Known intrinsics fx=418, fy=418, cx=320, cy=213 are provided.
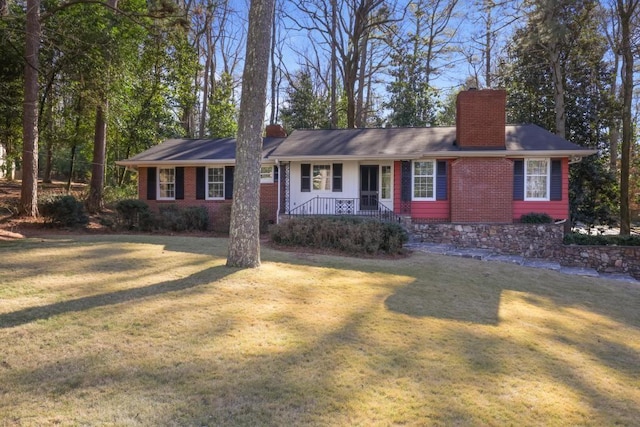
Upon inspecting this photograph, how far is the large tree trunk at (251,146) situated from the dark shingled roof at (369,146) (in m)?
7.98

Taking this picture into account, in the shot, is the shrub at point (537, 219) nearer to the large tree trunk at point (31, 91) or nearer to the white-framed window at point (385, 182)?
the white-framed window at point (385, 182)

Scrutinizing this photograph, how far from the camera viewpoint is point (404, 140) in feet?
54.8

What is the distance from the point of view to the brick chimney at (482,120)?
48.9 ft

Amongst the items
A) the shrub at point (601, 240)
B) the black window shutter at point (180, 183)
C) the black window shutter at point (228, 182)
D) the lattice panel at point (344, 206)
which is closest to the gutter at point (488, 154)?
the lattice panel at point (344, 206)

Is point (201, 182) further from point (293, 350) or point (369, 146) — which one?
point (293, 350)

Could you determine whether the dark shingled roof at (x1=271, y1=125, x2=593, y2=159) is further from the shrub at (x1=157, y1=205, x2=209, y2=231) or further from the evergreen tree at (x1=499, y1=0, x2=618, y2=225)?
the evergreen tree at (x1=499, y1=0, x2=618, y2=225)

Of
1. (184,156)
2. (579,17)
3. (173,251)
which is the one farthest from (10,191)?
(579,17)

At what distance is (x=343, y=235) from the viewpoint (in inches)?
446

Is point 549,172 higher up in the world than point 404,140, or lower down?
lower down

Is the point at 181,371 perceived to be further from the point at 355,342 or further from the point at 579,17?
the point at 579,17

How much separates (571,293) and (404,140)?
973cm

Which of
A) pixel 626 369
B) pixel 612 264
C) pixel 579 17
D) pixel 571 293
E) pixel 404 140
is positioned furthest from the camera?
pixel 579 17

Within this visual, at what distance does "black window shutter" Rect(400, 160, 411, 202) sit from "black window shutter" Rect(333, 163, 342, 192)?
92.2 inches

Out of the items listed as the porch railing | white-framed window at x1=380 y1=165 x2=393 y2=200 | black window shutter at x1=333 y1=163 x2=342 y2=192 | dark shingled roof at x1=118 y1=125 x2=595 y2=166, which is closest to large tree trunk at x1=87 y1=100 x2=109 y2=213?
dark shingled roof at x1=118 y1=125 x2=595 y2=166
